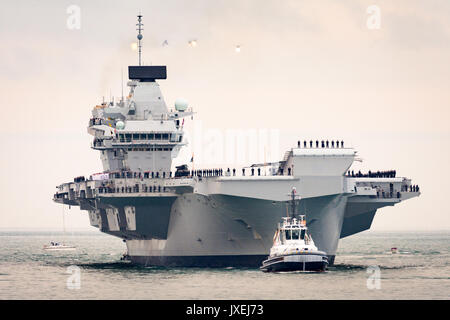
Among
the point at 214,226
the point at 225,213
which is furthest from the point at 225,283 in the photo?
the point at 214,226

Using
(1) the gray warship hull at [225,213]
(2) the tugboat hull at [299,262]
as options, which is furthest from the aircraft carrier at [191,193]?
(2) the tugboat hull at [299,262]

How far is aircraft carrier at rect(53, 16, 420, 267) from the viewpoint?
6769 cm

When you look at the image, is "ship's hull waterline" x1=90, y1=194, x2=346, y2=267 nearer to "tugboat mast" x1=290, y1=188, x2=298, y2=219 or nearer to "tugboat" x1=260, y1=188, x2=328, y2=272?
"tugboat mast" x1=290, y1=188, x2=298, y2=219

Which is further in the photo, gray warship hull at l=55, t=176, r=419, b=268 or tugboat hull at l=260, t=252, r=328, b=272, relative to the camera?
gray warship hull at l=55, t=176, r=419, b=268

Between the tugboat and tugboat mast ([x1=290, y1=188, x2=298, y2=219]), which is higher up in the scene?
tugboat mast ([x1=290, y1=188, x2=298, y2=219])

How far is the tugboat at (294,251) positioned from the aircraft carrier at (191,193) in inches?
62.5

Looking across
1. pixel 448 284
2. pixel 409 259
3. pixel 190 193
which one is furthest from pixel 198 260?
pixel 409 259

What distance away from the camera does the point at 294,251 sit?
214 ft

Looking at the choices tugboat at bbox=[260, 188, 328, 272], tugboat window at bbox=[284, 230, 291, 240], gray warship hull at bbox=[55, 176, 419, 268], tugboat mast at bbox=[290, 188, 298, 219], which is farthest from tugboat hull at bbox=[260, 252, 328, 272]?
gray warship hull at bbox=[55, 176, 419, 268]

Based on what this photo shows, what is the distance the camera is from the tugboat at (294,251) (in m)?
65.4

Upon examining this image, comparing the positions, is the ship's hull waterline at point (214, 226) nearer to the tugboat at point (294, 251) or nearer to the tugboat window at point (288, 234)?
the tugboat at point (294, 251)

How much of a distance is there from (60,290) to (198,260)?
12.8 meters

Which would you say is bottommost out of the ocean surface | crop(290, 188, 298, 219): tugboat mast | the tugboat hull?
the ocean surface

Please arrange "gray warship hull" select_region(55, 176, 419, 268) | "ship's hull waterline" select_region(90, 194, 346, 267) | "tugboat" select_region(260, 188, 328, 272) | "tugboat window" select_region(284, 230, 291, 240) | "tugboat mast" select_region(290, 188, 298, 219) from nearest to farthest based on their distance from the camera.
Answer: "tugboat" select_region(260, 188, 328, 272) → "tugboat window" select_region(284, 230, 291, 240) → "tugboat mast" select_region(290, 188, 298, 219) → "gray warship hull" select_region(55, 176, 419, 268) → "ship's hull waterline" select_region(90, 194, 346, 267)
